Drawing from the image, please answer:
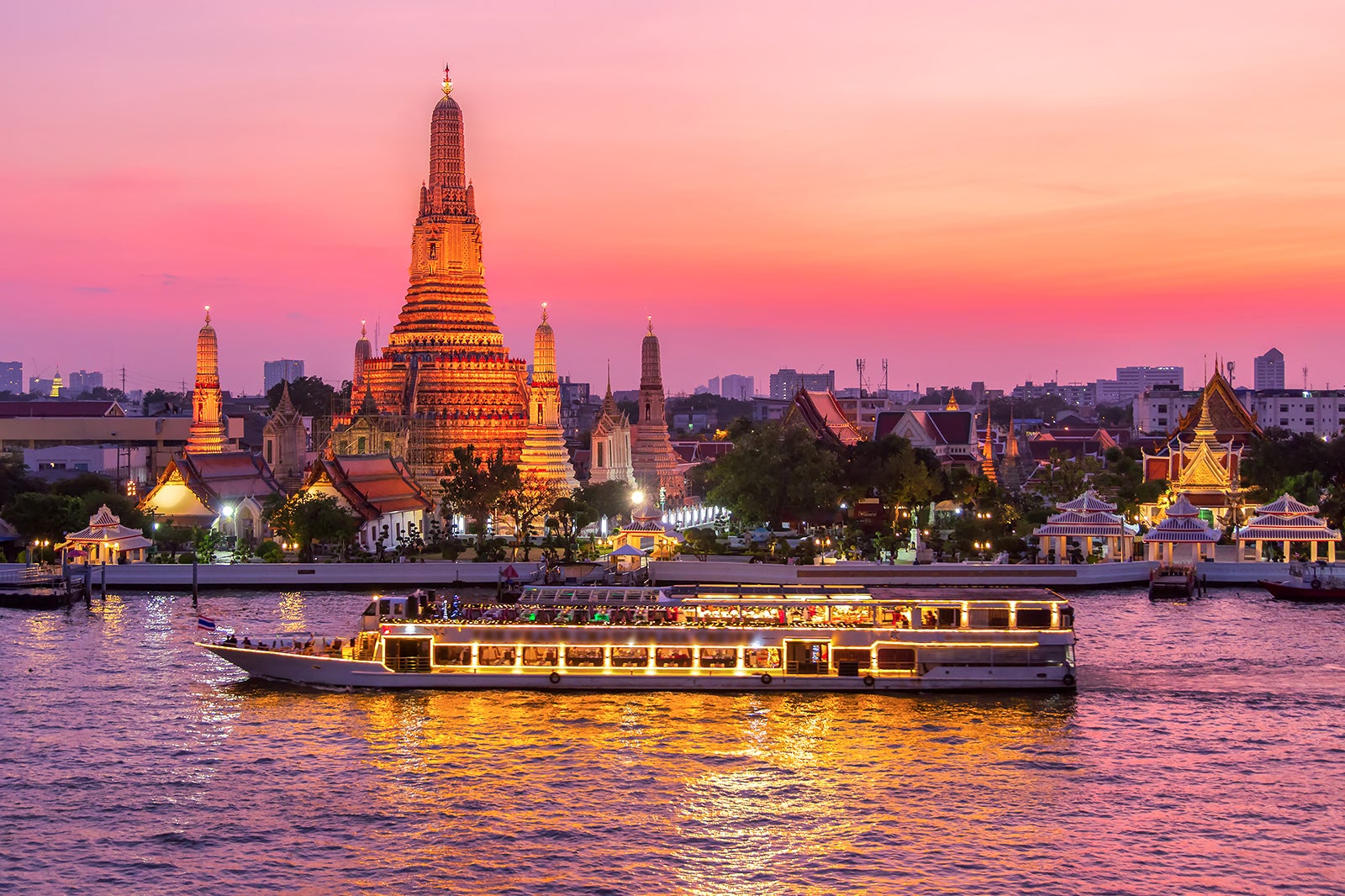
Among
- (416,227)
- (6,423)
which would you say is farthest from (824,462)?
(6,423)

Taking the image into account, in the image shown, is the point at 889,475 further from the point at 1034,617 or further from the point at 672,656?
the point at 672,656

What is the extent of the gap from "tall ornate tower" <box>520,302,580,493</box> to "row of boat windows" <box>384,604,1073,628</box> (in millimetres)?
45260

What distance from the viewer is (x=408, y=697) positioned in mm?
48469

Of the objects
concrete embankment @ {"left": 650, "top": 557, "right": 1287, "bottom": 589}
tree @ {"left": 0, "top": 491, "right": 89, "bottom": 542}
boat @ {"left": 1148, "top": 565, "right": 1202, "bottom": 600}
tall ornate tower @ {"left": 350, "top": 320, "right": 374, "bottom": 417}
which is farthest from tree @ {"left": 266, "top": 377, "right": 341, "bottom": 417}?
boat @ {"left": 1148, "top": 565, "right": 1202, "bottom": 600}

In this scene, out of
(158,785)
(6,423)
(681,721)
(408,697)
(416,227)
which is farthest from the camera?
(6,423)

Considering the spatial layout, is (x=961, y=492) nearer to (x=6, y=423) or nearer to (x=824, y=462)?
(x=824, y=462)

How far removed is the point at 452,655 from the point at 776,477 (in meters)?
43.5

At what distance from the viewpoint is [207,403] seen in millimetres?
103875

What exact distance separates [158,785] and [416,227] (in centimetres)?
7633

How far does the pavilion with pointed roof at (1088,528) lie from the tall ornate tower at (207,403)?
Answer: 173 feet

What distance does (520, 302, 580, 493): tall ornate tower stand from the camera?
9800 cm

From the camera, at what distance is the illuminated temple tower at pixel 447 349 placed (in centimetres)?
10356

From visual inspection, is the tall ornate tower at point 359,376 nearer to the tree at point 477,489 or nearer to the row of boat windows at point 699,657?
the tree at point 477,489

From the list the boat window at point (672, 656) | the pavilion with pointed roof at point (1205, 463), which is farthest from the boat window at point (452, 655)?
the pavilion with pointed roof at point (1205, 463)
